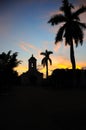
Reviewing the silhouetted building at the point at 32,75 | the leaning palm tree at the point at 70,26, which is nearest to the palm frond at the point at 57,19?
the leaning palm tree at the point at 70,26

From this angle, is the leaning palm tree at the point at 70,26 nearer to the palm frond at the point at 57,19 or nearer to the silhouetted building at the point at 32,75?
the palm frond at the point at 57,19

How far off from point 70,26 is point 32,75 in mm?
44110

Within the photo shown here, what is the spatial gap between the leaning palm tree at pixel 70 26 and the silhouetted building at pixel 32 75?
36673 millimetres

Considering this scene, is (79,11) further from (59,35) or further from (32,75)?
(32,75)

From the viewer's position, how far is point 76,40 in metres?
31.3

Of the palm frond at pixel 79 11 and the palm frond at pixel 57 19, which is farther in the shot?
the palm frond at pixel 57 19

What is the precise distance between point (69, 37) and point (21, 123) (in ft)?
77.0

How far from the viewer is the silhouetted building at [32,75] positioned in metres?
70.6

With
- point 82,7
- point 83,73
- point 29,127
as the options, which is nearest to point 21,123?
point 29,127

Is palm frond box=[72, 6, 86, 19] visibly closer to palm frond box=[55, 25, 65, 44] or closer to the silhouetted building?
palm frond box=[55, 25, 65, 44]

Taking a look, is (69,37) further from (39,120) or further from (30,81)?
(30,81)

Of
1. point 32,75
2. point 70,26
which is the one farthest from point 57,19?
point 32,75

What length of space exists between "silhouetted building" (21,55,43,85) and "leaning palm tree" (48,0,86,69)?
3667cm

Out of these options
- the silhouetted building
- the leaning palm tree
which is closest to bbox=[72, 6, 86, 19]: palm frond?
the leaning palm tree
